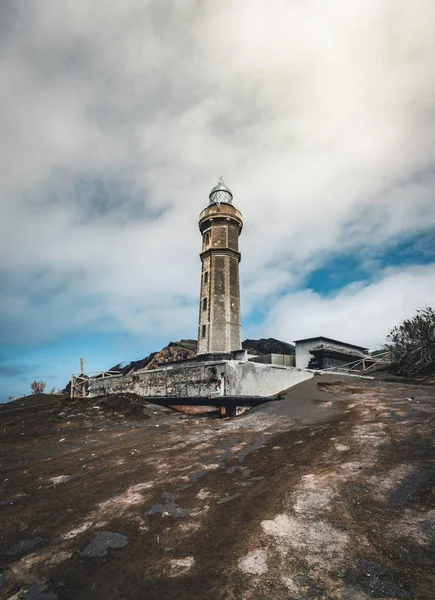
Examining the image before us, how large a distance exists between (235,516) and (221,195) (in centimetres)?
2742

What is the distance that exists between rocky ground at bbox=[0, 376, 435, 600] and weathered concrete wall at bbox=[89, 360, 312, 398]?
5.20 m

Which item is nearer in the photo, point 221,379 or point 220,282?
point 221,379

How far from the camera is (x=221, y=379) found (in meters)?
13.2

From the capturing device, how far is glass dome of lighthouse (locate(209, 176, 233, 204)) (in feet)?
92.0

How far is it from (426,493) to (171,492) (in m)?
3.43

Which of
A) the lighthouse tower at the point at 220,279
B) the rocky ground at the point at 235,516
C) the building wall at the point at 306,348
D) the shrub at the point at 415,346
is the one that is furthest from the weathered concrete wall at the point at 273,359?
the rocky ground at the point at 235,516

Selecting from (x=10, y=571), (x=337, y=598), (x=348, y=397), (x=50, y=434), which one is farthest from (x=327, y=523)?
(x=50, y=434)

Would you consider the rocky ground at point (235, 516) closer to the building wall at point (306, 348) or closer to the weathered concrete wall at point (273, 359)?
the building wall at point (306, 348)

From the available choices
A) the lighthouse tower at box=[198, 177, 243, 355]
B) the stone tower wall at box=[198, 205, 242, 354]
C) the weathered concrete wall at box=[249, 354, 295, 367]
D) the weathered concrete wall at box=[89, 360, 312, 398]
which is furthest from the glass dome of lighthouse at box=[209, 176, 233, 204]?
the weathered concrete wall at box=[89, 360, 312, 398]

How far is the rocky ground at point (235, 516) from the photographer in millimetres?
2602

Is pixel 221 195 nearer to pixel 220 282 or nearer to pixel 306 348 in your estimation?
pixel 220 282

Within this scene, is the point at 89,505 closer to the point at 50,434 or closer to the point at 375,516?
the point at 375,516

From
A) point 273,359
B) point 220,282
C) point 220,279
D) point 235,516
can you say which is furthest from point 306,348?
point 235,516

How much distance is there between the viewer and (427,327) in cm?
1841
